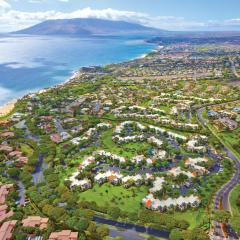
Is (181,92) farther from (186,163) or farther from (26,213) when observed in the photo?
(26,213)

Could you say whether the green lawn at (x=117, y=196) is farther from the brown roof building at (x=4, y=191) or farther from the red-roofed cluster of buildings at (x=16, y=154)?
the red-roofed cluster of buildings at (x=16, y=154)

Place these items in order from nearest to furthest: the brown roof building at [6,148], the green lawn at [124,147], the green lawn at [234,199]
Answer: the green lawn at [234,199]
the green lawn at [124,147]
the brown roof building at [6,148]

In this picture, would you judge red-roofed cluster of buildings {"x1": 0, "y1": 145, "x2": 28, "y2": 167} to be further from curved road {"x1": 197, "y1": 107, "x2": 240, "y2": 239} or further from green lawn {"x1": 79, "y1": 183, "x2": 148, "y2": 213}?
curved road {"x1": 197, "y1": 107, "x2": 240, "y2": 239}

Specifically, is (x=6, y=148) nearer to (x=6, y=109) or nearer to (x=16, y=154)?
(x=16, y=154)

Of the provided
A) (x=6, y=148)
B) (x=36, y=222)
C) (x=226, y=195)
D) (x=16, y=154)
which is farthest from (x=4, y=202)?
(x=226, y=195)

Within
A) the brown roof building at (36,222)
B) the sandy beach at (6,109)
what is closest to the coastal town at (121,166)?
the brown roof building at (36,222)

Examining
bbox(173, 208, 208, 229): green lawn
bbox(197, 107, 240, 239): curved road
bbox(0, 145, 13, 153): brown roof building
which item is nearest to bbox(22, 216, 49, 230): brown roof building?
bbox(173, 208, 208, 229): green lawn
